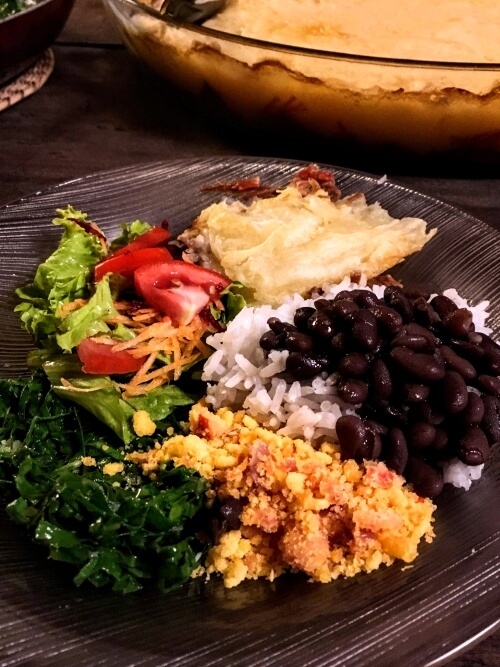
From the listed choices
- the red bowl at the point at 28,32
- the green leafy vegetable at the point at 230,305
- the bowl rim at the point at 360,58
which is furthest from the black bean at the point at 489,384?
the red bowl at the point at 28,32

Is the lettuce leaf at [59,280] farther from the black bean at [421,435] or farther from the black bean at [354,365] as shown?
the black bean at [421,435]

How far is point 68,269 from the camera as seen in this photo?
7.84ft

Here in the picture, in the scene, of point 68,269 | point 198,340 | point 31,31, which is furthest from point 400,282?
point 31,31

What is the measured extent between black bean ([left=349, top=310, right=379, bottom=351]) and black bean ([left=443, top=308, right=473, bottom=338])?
0.24m

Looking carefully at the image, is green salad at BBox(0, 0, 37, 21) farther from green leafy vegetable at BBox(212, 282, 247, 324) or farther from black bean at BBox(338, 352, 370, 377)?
black bean at BBox(338, 352, 370, 377)

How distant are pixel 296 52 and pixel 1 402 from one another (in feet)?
5.94

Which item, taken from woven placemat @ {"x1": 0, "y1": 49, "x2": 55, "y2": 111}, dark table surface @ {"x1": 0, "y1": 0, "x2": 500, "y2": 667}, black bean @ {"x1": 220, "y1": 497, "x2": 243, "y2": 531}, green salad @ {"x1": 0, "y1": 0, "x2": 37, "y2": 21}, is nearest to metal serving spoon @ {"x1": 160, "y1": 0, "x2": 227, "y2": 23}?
dark table surface @ {"x1": 0, "y1": 0, "x2": 500, "y2": 667}

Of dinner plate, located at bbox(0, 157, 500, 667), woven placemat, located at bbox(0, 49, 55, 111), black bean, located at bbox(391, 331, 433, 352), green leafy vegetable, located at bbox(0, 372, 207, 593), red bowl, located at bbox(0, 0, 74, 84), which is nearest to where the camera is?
dinner plate, located at bbox(0, 157, 500, 667)

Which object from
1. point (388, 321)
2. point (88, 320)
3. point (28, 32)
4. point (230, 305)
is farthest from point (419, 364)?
point (28, 32)

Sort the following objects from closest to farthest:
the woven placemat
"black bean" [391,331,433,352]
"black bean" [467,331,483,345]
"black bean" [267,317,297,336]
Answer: "black bean" [391,331,433,352] < "black bean" [467,331,483,345] < "black bean" [267,317,297,336] < the woven placemat

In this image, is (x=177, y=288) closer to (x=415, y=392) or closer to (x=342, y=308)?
(x=342, y=308)

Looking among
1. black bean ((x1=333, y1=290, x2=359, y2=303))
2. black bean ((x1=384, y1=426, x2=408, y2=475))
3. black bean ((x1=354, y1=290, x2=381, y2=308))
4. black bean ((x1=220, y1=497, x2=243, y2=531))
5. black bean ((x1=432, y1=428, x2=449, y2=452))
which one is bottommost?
black bean ((x1=220, y1=497, x2=243, y2=531))

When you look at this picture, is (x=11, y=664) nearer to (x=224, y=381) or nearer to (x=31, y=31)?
(x=224, y=381)

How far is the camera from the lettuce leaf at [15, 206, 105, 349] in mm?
2244
